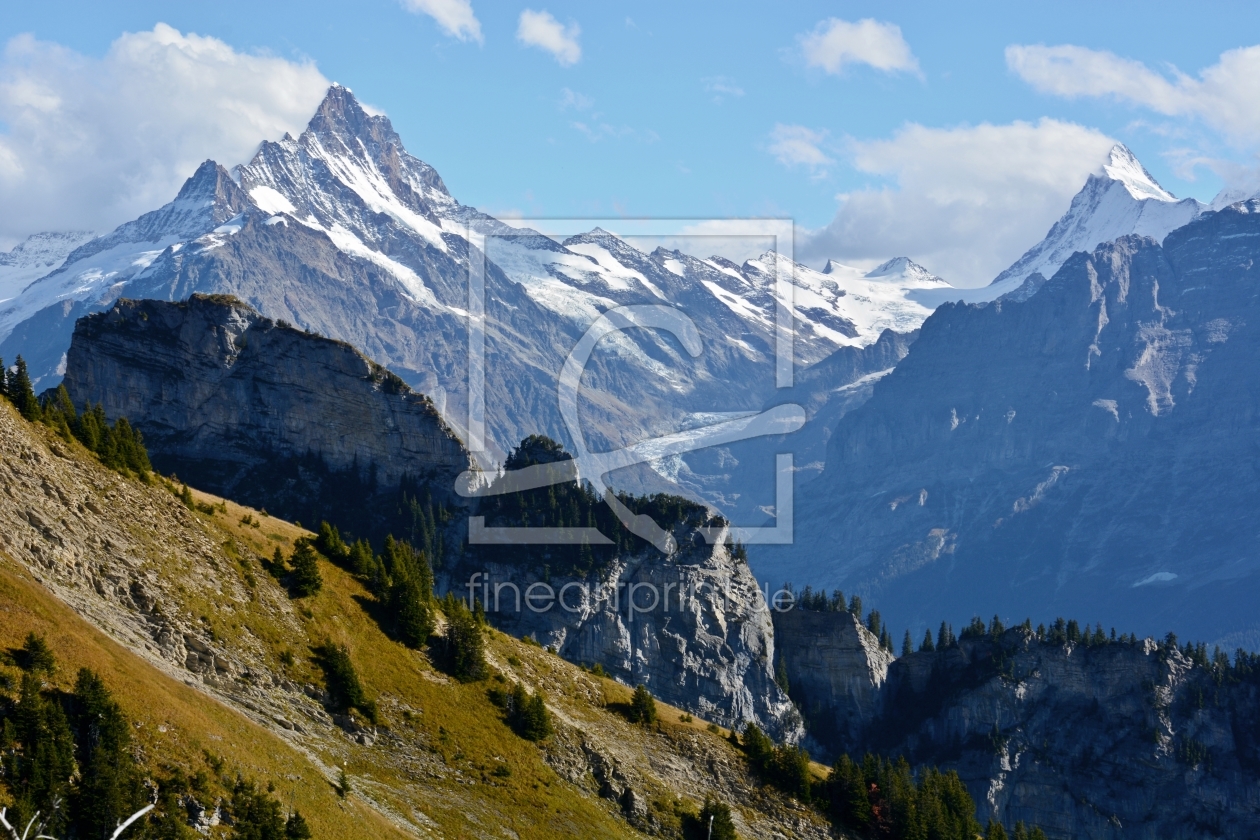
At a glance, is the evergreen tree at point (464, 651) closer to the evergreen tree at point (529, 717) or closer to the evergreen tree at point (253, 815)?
the evergreen tree at point (529, 717)

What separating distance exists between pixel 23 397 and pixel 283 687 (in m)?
36.1

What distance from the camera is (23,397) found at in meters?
113

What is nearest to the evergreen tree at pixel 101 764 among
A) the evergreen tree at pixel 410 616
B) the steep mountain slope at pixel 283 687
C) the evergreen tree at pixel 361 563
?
the steep mountain slope at pixel 283 687

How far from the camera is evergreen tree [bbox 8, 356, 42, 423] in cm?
11075

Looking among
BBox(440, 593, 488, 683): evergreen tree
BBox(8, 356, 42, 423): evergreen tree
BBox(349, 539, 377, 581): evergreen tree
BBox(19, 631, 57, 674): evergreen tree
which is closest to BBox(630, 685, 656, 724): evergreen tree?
BBox(440, 593, 488, 683): evergreen tree

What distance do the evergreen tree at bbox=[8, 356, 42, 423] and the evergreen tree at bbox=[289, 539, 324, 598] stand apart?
24381 millimetres

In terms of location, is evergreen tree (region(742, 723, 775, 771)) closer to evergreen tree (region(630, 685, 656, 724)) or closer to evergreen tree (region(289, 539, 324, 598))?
evergreen tree (region(630, 685, 656, 724))

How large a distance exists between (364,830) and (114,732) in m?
19.2

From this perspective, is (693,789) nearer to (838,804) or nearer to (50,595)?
(838,804)

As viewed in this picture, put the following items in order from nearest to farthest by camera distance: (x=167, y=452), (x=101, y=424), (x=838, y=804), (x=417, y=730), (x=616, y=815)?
(x=417, y=730) → (x=616, y=815) → (x=101, y=424) → (x=838, y=804) → (x=167, y=452)

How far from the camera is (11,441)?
324 ft

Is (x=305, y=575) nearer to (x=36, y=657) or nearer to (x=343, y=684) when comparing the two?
(x=343, y=684)

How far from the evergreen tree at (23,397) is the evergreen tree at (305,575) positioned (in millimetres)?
24381

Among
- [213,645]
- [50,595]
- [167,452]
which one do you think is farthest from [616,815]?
[167,452]
